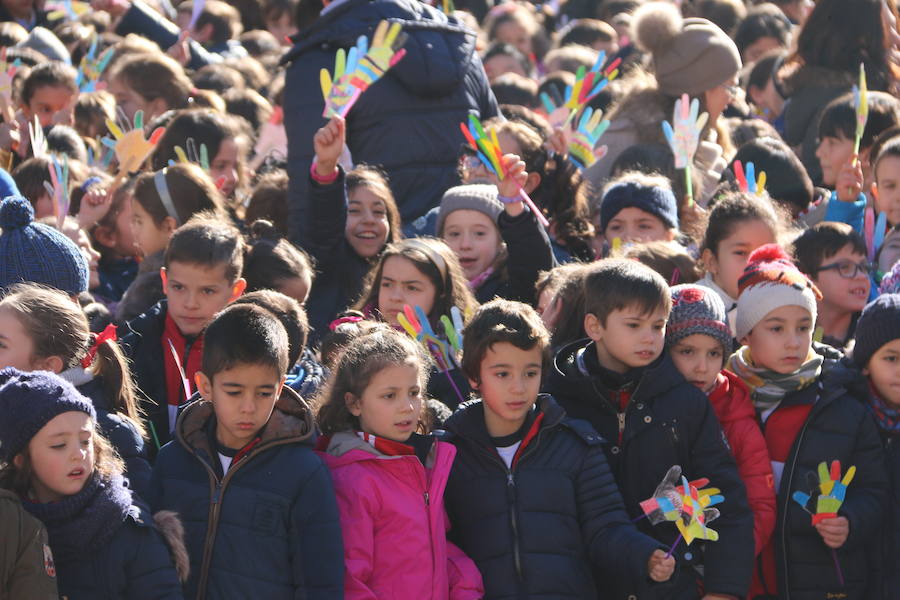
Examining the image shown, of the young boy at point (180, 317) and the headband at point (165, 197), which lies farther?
the headband at point (165, 197)

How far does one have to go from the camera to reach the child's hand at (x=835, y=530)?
13.4 feet

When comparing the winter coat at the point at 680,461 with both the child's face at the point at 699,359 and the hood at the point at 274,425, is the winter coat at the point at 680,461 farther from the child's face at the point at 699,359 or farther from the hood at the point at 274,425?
the hood at the point at 274,425

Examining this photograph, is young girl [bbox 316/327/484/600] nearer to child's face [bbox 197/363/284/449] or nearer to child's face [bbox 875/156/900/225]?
child's face [bbox 197/363/284/449]

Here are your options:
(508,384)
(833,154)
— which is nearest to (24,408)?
(508,384)

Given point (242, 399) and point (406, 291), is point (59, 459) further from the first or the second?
point (406, 291)

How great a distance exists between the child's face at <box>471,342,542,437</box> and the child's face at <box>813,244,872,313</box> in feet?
5.09

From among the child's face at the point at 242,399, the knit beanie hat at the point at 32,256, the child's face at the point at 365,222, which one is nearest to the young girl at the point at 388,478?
the child's face at the point at 242,399

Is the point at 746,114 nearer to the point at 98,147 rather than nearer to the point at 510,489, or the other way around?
the point at 98,147

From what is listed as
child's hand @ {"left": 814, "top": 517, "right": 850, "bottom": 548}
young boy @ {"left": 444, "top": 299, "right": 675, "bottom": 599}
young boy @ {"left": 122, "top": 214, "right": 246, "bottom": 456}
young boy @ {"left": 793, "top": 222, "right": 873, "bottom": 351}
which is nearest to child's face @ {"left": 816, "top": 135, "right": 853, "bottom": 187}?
young boy @ {"left": 793, "top": 222, "right": 873, "bottom": 351}

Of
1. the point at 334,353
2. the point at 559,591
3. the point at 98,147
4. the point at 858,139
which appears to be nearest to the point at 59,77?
the point at 98,147

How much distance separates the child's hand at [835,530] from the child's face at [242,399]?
1704 mm

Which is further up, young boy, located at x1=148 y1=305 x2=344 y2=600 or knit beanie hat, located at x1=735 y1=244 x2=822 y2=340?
knit beanie hat, located at x1=735 y1=244 x2=822 y2=340

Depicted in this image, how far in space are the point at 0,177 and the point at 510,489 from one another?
108 inches

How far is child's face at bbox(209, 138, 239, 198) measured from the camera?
21.5 ft
